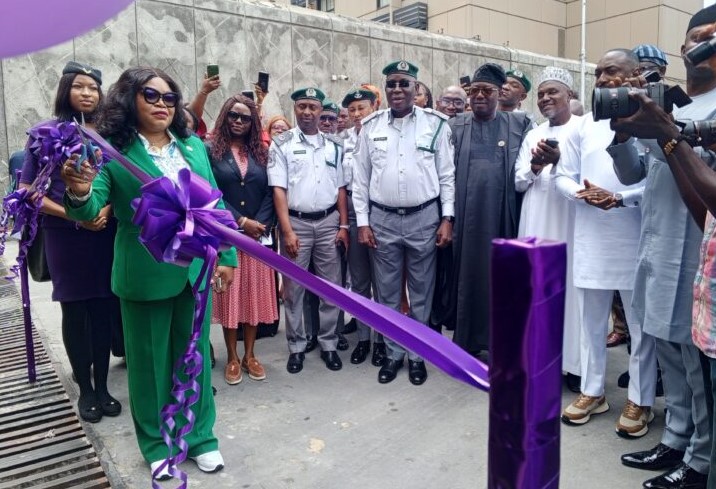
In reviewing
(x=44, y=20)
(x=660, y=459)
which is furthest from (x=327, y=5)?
(x=44, y=20)

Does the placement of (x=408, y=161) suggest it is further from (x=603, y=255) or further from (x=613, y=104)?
(x=613, y=104)

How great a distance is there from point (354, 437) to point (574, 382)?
143 cm

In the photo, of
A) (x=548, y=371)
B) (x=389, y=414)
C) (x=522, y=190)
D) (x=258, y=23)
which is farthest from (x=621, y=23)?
(x=548, y=371)

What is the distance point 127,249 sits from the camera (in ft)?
8.07

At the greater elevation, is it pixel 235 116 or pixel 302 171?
pixel 235 116

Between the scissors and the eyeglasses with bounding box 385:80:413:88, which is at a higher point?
the eyeglasses with bounding box 385:80:413:88

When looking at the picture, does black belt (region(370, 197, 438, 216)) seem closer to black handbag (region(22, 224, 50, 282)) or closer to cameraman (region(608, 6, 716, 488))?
cameraman (region(608, 6, 716, 488))

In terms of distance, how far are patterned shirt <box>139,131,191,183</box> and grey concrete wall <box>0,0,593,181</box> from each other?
20.0 ft

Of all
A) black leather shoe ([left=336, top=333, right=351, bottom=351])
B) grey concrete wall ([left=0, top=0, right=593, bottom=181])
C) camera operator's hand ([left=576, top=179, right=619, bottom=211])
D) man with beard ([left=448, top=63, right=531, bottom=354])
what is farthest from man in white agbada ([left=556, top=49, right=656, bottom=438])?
grey concrete wall ([left=0, top=0, right=593, bottom=181])

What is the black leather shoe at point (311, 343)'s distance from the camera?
14.2ft

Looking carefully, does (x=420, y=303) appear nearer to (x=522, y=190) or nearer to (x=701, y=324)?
(x=522, y=190)

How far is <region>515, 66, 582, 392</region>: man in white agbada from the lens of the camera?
3420 millimetres

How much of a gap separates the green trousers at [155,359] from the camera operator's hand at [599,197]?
196 cm

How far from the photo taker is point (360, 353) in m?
4.09
